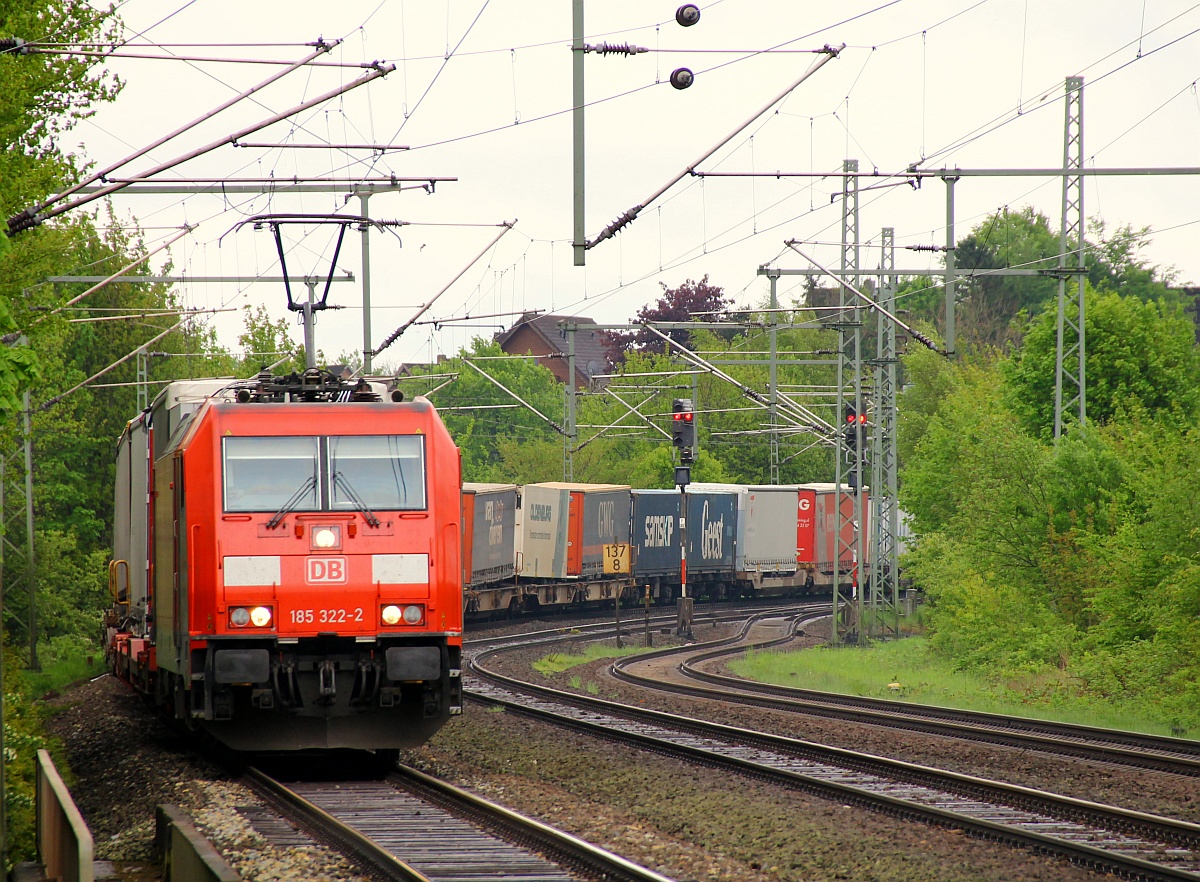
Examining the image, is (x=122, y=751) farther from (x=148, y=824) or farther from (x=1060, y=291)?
(x=1060, y=291)

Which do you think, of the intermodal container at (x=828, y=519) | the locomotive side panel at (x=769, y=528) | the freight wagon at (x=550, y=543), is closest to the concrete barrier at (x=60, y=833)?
the freight wagon at (x=550, y=543)

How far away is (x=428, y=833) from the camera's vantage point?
395 inches

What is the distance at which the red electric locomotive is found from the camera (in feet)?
38.8

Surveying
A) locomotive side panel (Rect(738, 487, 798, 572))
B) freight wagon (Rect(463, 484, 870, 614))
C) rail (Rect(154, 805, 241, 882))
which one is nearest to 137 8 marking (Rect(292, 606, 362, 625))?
rail (Rect(154, 805, 241, 882))

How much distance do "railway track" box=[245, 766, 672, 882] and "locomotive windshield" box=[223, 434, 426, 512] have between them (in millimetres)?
2377

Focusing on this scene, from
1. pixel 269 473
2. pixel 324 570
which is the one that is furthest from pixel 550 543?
pixel 324 570

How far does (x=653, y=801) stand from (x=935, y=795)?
243 cm

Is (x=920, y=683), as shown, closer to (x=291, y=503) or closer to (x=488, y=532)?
(x=291, y=503)

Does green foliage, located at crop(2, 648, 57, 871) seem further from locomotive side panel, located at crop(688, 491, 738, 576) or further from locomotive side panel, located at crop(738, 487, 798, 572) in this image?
locomotive side panel, located at crop(738, 487, 798, 572)

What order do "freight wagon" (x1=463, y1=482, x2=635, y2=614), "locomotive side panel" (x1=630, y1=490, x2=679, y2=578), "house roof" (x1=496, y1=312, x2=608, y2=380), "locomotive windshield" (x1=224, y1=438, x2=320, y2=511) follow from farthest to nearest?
"house roof" (x1=496, y1=312, x2=608, y2=380), "locomotive side panel" (x1=630, y1=490, x2=679, y2=578), "freight wagon" (x1=463, y1=482, x2=635, y2=614), "locomotive windshield" (x1=224, y1=438, x2=320, y2=511)

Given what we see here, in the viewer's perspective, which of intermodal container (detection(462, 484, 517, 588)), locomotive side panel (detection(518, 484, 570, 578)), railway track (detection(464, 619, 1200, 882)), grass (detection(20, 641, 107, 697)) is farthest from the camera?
locomotive side panel (detection(518, 484, 570, 578))

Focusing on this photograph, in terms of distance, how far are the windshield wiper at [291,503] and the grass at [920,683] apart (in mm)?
11424

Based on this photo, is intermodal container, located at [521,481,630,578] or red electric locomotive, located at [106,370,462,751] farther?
intermodal container, located at [521,481,630,578]

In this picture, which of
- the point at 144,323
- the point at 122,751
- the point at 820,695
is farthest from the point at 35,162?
the point at 144,323
